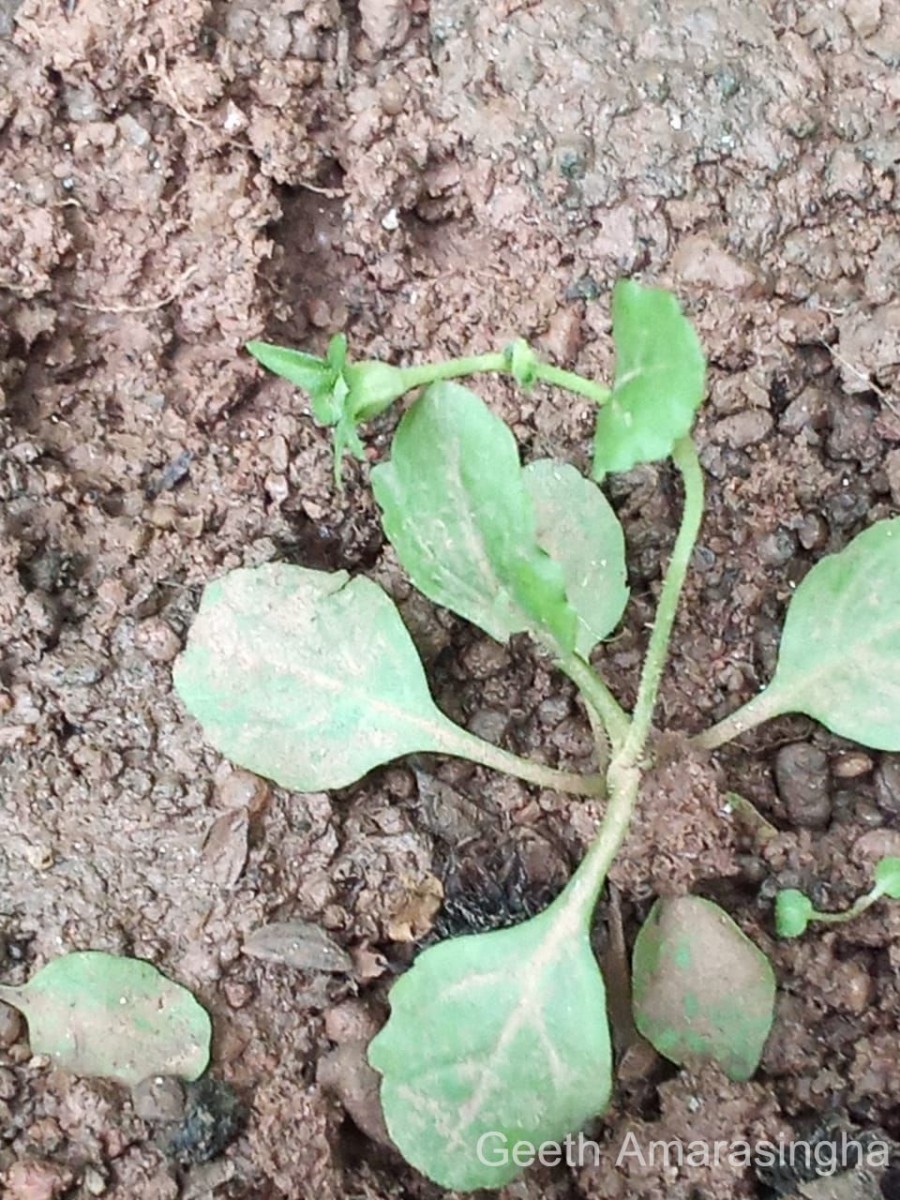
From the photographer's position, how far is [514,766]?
1395mm

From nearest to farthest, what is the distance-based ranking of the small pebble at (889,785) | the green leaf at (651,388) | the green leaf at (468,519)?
the green leaf at (651,388) → the green leaf at (468,519) → the small pebble at (889,785)

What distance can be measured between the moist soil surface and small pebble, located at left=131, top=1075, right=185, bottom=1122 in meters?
0.04

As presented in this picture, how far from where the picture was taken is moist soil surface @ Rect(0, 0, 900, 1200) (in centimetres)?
137

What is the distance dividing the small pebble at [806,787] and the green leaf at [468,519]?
353 mm

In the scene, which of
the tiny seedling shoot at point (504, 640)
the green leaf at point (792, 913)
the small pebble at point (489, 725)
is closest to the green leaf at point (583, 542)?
the tiny seedling shoot at point (504, 640)

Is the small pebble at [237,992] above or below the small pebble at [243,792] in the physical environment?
below

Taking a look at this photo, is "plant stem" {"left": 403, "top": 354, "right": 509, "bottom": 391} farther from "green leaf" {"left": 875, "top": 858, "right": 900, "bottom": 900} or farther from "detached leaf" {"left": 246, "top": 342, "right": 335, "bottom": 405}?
"green leaf" {"left": 875, "top": 858, "right": 900, "bottom": 900}

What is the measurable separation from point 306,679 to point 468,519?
0.26 m

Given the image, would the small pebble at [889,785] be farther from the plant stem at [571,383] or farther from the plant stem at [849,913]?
the plant stem at [571,383]

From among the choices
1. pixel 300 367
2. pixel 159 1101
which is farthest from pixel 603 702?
pixel 159 1101

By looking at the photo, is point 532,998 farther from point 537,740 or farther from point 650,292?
point 650,292

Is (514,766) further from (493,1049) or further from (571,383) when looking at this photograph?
(571,383)

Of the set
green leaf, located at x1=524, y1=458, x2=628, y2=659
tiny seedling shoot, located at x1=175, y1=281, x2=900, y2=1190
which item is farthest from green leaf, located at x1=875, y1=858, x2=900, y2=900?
green leaf, located at x1=524, y1=458, x2=628, y2=659

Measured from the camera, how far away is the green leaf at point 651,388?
1.12 m
